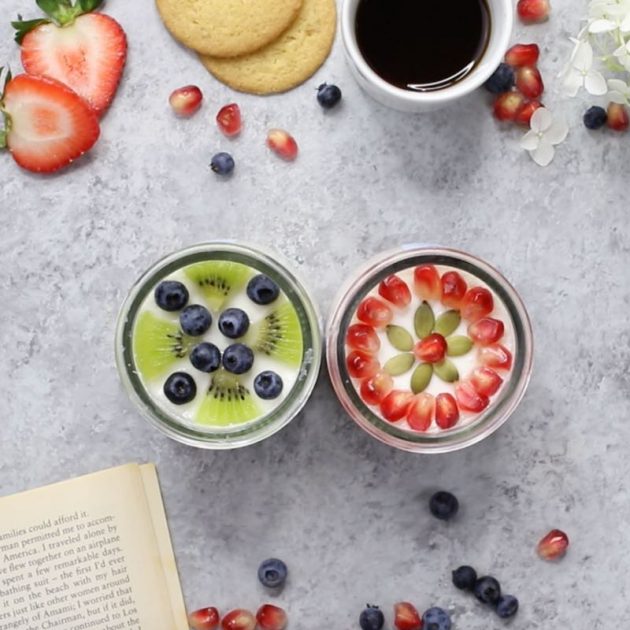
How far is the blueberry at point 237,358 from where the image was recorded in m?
1.07

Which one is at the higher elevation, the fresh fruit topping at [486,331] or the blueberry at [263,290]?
the blueberry at [263,290]

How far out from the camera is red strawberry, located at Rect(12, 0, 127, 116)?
1237 mm

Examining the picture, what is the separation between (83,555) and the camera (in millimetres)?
1272

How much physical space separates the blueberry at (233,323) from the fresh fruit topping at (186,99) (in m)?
0.30

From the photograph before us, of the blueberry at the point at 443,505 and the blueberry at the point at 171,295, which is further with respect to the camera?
the blueberry at the point at 443,505

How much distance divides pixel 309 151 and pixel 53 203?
12.5 inches

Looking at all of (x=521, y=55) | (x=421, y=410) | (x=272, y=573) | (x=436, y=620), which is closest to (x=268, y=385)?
(x=421, y=410)

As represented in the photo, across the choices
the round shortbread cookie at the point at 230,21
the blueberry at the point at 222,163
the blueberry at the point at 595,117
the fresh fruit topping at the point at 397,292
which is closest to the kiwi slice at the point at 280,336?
the fresh fruit topping at the point at 397,292

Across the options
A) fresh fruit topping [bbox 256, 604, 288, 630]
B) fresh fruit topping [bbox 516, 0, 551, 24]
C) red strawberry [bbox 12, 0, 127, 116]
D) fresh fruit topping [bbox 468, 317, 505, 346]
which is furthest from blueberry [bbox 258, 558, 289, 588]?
fresh fruit topping [bbox 516, 0, 551, 24]

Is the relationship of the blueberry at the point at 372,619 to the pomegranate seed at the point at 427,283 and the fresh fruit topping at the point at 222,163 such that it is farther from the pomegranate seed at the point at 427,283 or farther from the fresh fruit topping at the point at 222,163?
the fresh fruit topping at the point at 222,163

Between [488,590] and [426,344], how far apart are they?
0.36 metres

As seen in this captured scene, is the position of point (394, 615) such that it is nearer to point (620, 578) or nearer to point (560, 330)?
point (620, 578)

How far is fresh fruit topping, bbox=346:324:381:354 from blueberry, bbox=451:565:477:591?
34cm

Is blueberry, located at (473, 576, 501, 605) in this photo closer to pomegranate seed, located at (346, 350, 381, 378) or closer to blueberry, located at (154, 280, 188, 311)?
pomegranate seed, located at (346, 350, 381, 378)
